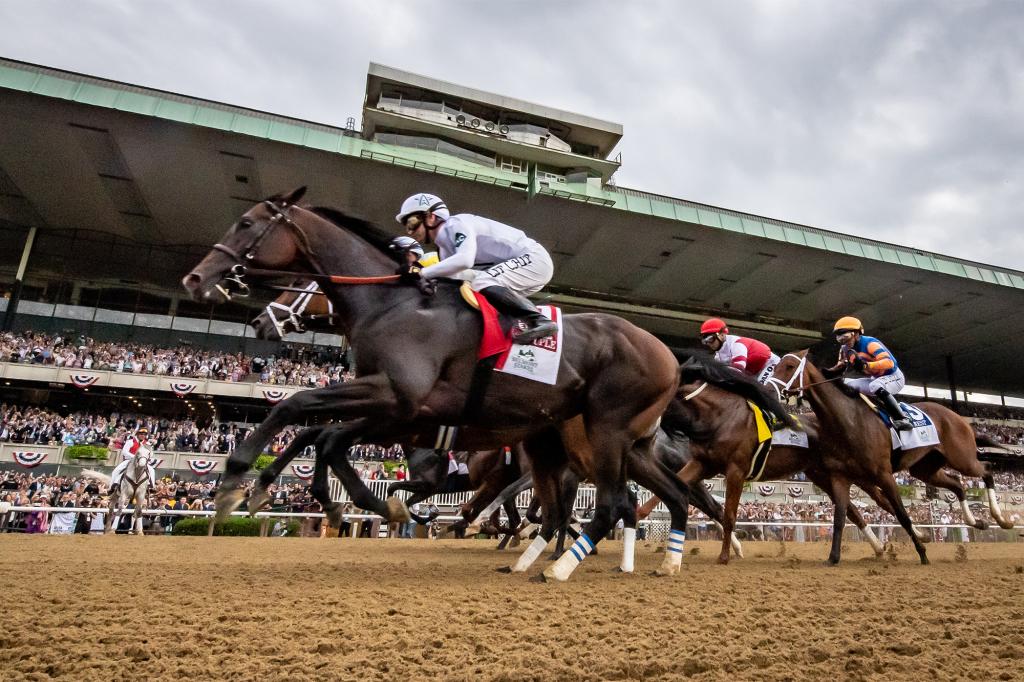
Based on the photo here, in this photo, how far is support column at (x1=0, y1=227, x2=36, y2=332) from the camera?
29078 mm

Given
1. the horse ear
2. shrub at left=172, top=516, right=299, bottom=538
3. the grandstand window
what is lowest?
shrub at left=172, top=516, right=299, bottom=538

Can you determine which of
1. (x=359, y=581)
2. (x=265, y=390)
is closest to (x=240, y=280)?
(x=359, y=581)

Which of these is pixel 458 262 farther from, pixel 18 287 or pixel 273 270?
pixel 18 287

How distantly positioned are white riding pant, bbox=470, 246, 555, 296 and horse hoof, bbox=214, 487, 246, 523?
7.24 feet

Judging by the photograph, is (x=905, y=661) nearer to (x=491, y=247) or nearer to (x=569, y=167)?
(x=491, y=247)

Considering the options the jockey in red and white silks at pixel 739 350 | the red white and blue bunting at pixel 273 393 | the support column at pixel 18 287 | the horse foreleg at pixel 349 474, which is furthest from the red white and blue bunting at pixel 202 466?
the horse foreleg at pixel 349 474

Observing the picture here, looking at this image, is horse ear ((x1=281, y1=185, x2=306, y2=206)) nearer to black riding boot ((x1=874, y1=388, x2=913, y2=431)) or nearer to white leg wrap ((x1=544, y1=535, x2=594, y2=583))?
white leg wrap ((x1=544, y1=535, x2=594, y2=583))

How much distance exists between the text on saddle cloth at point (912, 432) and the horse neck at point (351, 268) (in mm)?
6703

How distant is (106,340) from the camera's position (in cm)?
3083

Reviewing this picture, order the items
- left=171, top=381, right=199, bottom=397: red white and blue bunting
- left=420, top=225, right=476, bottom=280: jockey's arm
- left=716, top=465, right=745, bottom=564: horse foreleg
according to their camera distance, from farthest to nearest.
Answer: left=171, top=381, right=199, bottom=397: red white and blue bunting → left=716, top=465, right=745, bottom=564: horse foreleg → left=420, top=225, right=476, bottom=280: jockey's arm

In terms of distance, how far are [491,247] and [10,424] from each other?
82.8ft

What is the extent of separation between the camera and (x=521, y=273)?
5051mm

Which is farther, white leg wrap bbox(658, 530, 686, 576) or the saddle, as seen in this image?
white leg wrap bbox(658, 530, 686, 576)

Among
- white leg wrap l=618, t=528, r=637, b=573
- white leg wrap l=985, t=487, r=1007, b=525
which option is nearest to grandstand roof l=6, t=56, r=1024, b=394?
white leg wrap l=985, t=487, r=1007, b=525
